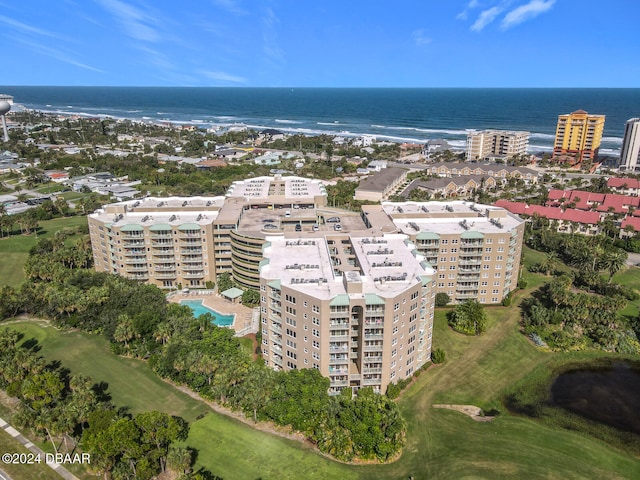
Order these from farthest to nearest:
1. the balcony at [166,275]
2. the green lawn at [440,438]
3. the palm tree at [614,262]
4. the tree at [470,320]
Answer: the balcony at [166,275] → the palm tree at [614,262] → the tree at [470,320] → the green lawn at [440,438]

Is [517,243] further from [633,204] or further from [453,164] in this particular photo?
[453,164]

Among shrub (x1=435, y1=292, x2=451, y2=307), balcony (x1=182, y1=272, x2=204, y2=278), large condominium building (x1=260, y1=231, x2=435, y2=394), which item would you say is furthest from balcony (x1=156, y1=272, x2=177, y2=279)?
shrub (x1=435, y1=292, x2=451, y2=307)

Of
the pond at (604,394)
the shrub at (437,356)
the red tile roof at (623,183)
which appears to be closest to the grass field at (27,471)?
the shrub at (437,356)

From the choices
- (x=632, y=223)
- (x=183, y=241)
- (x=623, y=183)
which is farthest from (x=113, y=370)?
(x=623, y=183)

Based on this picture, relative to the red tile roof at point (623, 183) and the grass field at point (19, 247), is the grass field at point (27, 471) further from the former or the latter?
the red tile roof at point (623, 183)

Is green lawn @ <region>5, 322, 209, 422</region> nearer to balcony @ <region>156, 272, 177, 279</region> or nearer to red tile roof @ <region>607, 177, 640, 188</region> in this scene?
balcony @ <region>156, 272, 177, 279</region>

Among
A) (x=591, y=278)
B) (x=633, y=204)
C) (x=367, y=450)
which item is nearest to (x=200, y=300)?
(x=367, y=450)
